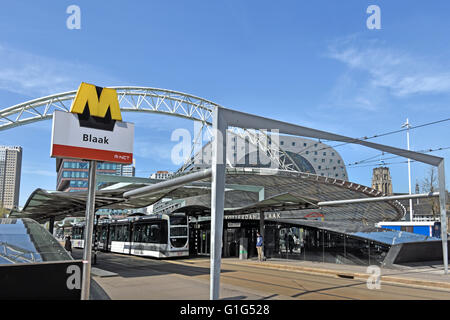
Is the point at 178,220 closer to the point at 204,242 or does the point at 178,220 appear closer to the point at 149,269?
the point at 204,242

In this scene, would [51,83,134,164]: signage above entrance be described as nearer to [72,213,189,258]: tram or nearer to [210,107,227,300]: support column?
[210,107,227,300]: support column

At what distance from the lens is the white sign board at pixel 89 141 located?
8.52 meters

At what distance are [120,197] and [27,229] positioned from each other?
6.51 metres

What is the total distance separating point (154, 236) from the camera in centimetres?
2683

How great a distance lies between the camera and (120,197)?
52.1ft

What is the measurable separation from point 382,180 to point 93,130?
381 feet

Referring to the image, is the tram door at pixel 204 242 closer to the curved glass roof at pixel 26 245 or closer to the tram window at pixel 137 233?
the tram window at pixel 137 233

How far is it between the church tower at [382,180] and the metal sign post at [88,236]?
114 m

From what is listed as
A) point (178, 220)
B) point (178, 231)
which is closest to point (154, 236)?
point (178, 231)

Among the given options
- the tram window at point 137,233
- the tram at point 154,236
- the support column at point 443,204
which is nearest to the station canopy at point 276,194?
the tram at point 154,236

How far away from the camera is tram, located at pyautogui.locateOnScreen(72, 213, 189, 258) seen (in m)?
25.9

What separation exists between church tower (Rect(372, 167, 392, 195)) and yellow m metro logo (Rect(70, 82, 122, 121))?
113147 mm
